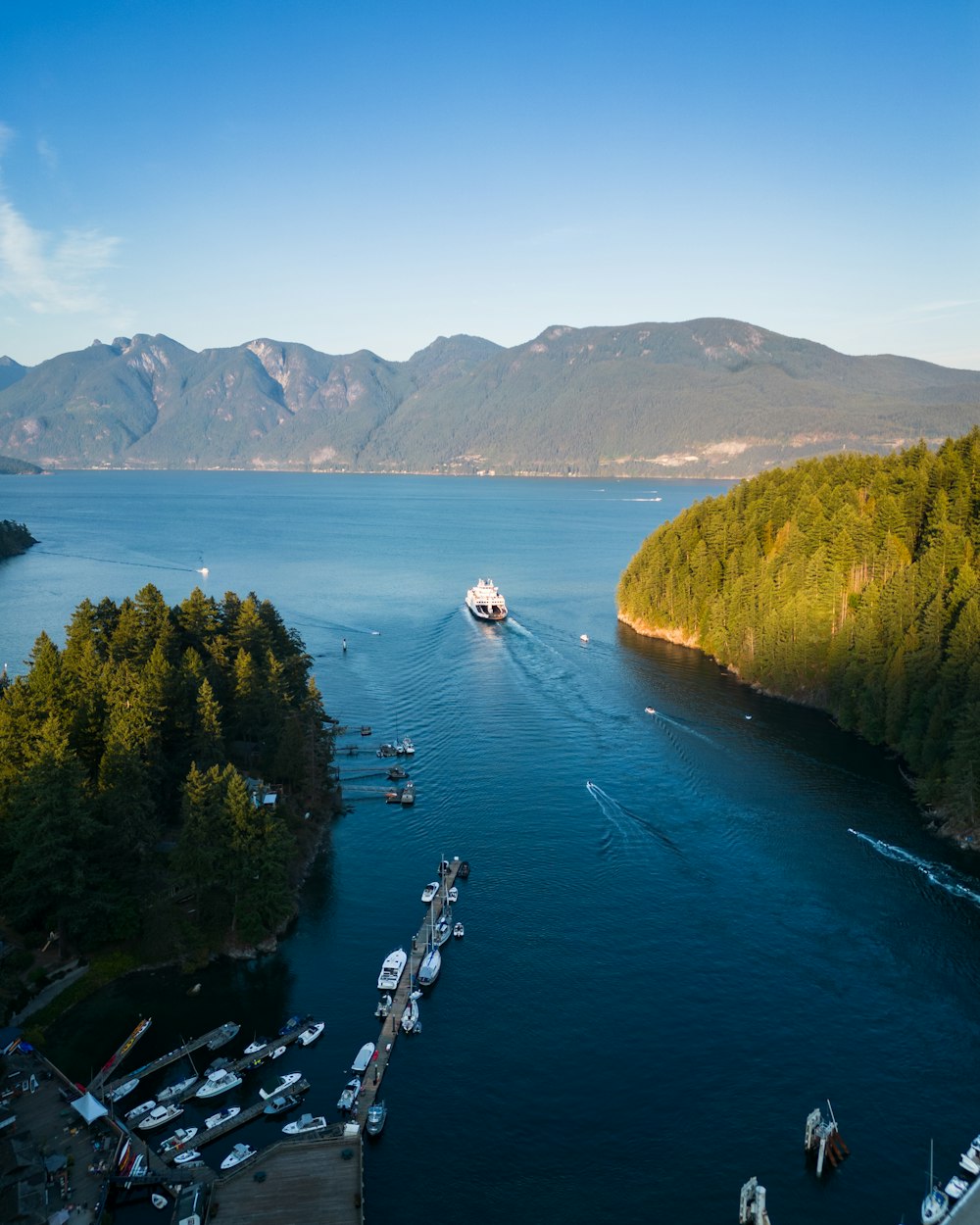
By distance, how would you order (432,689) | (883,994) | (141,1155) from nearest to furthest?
(141,1155), (883,994), (432,689)

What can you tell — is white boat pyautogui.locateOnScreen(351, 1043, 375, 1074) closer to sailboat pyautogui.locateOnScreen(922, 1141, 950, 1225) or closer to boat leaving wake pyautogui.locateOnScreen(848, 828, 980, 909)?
sailboat pyautogui.locateOnScreen(922, 1141, 950, 1225)

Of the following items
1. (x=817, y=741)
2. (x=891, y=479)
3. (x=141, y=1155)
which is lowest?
(x=141, y=1155)

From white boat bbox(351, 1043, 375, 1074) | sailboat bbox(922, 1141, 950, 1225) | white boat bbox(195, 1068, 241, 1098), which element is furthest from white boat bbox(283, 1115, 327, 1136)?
sailboat bbox(922, 1141, 950, 1225)

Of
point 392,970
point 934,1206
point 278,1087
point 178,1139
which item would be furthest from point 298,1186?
point 934,1206

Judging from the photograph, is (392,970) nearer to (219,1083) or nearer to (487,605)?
(219,1083)

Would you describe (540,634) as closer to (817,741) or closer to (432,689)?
(432,689)

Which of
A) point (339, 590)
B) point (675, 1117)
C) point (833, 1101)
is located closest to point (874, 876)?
point (833, 1101)
